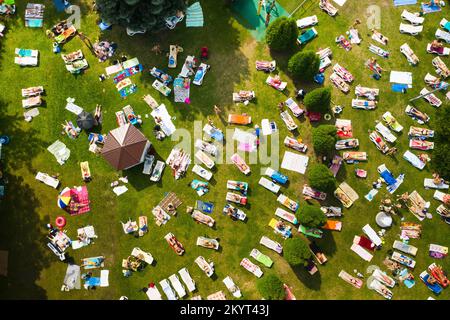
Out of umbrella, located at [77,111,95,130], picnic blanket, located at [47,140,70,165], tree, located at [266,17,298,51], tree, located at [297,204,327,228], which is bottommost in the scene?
picnic blanket, located at [47,140,70,165]

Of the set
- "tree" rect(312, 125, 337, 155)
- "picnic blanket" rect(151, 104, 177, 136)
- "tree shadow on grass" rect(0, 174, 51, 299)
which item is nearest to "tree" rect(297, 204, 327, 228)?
"tree" rect(312, 125, 337, 155)

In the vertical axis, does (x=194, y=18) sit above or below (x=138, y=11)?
below

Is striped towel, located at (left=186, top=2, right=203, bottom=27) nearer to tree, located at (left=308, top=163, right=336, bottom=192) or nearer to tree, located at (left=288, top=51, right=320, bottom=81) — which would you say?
tree, located at (left=288, top=51, right=320, bottom=81)

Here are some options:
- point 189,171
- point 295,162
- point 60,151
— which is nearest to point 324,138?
point 295,162

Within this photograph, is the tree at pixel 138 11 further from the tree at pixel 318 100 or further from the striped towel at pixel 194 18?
the tree at pixel 318 100

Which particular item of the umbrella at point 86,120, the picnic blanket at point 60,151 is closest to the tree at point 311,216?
the umbrella at point 86,120

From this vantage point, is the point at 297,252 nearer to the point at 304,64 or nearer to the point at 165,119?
the point at 304,64
